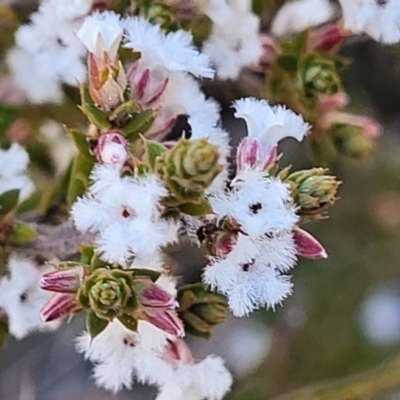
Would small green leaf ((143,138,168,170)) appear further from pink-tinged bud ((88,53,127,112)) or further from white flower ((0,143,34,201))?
white flower ((0,143,34,201))

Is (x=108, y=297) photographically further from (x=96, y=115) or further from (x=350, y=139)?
(x=350, y=139)

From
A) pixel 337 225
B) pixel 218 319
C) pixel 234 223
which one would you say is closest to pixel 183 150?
pixel 234 223

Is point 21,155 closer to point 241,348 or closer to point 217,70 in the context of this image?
point 217,70

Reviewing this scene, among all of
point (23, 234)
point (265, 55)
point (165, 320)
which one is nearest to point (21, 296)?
point (23, 234)

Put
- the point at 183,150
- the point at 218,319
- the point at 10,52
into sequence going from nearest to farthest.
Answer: the point at 183,150 → the point at 218,319 → the point at 10,52

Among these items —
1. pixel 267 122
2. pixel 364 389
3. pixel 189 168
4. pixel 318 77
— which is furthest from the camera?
pixel 364 389

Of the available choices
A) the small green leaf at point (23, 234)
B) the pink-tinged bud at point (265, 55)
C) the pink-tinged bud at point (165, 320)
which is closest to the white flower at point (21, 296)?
the small green leaf at point (23, 234)

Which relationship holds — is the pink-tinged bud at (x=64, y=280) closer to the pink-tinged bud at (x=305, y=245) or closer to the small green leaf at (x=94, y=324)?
the small green leaf at (x=94, y=324)
